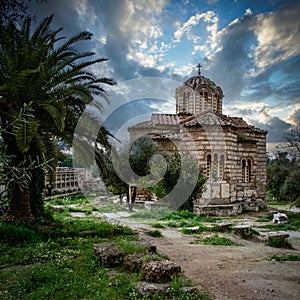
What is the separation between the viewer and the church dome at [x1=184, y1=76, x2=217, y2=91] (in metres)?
22.7

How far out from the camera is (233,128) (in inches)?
713

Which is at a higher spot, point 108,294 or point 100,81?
point 100,81

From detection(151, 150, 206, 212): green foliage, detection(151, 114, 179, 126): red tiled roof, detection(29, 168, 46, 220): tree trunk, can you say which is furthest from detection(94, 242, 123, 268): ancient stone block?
detection(151, 114, 179, 126): red tiled roof

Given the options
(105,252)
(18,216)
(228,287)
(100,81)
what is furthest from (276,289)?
(100,81)

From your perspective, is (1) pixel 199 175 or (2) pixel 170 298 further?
(1) pixel 199 175

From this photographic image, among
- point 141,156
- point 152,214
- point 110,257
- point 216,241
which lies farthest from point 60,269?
point 141,156

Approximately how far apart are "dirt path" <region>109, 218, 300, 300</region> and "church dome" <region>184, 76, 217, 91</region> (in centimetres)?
1543

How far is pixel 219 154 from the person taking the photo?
17.5m

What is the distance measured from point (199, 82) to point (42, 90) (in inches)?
652

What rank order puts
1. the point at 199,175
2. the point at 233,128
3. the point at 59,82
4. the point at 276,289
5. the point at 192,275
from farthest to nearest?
1. the point at 233,128
2. the point at 199,175
3. the point at 59,82
4. the point at 192,275
5. the point at 276,289

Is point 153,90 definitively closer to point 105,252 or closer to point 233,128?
point 233,128

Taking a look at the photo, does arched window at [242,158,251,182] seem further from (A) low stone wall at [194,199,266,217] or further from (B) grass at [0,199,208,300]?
(B) grass at [0,199,208,300]

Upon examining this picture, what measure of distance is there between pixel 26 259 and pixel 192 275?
3.26 m

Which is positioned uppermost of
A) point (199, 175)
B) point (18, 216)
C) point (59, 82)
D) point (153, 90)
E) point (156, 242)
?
point (153, 90)
